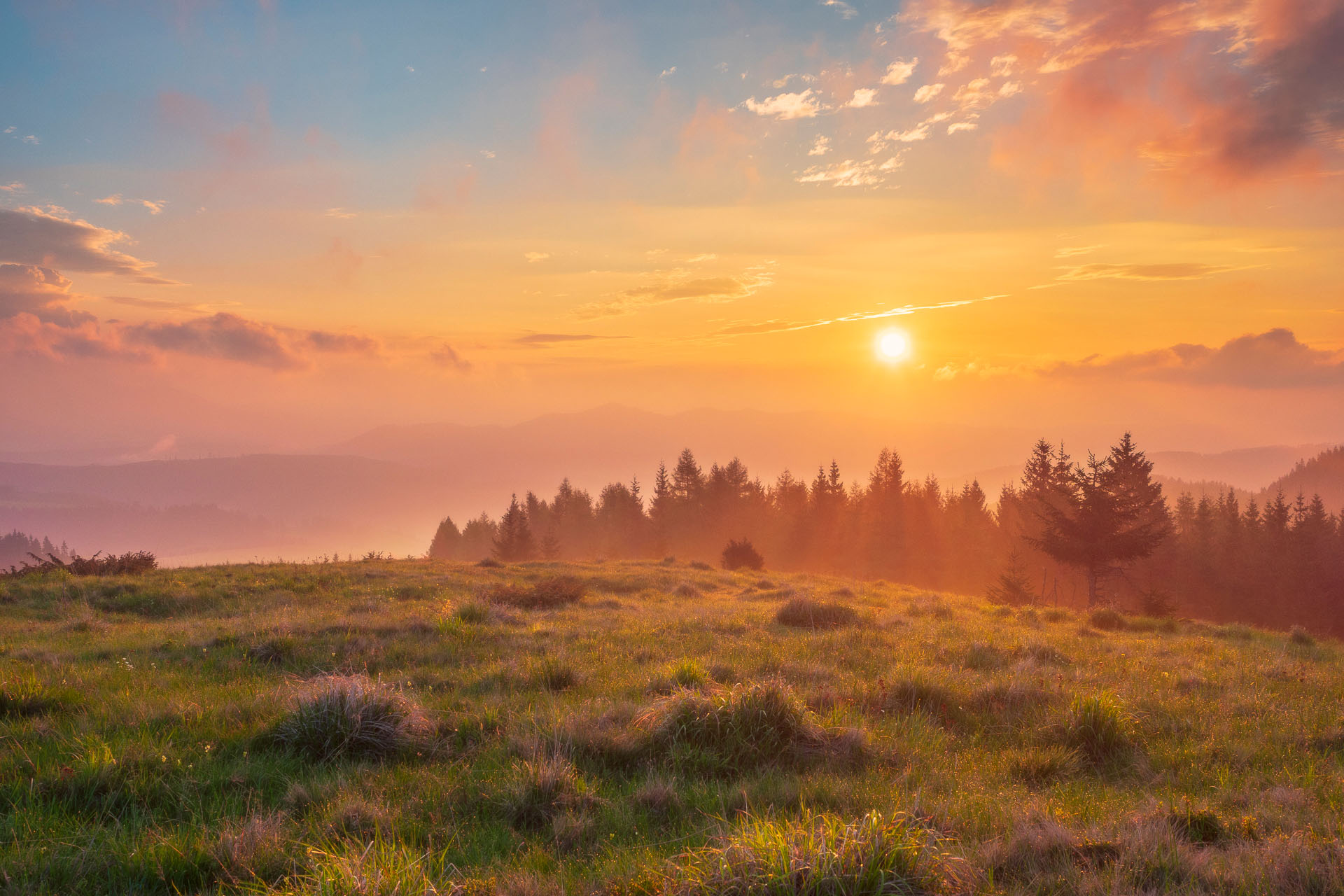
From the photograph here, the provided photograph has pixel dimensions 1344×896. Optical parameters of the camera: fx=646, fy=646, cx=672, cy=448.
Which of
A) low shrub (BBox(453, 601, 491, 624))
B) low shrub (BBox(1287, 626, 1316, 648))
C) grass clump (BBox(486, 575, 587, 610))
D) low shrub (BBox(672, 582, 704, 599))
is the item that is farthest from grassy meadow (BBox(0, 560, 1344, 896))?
low shrub (BBox(672, 582, 704, 599))

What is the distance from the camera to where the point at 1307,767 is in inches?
231

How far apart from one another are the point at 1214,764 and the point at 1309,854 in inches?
97.8

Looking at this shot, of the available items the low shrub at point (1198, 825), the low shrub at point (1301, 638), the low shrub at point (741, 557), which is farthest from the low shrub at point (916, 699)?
the low shrub at point (741, 557)

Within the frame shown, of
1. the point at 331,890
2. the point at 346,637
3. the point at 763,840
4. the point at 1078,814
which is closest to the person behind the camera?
the point at 331,890

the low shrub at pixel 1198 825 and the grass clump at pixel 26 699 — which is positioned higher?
the grass clump at pixel 26 699

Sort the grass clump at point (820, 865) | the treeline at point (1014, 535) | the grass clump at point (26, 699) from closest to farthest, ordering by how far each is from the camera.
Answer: the grass clump at point (820, 865) < the grass clump at point (26, 699) < the treeline at point (1014, 535)

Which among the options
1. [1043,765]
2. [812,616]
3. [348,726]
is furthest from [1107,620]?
[348,726]

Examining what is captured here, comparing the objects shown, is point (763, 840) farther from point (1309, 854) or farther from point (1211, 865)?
point (1309, 854)

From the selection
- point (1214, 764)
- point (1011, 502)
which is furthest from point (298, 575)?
point (1011, 502)

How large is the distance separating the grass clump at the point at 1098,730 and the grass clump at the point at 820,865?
3794 mm

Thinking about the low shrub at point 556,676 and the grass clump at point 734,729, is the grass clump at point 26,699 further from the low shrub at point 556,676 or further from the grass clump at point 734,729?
the grass clump at point 734,729

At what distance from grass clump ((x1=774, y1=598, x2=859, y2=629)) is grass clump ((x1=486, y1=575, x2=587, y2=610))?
5.65 meters

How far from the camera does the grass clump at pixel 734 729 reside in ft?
18.4

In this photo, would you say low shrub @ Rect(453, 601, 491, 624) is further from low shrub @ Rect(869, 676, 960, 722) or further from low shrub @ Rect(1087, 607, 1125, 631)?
low shrub @ Rect(1087, 607, 1125, 631)
